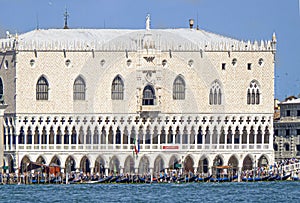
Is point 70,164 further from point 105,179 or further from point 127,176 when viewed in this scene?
point 127,176

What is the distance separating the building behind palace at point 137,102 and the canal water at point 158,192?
38.5 feet

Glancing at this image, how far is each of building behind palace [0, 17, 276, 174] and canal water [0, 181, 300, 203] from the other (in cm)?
1174

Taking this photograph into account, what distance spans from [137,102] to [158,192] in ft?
82.2

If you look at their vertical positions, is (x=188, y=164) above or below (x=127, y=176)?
above

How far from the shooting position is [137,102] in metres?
177

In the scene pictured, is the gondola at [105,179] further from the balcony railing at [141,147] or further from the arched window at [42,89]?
the arched window at [42,89]

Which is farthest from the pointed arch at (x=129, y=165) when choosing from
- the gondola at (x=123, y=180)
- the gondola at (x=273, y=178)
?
the gondola at (x=273, y=178)

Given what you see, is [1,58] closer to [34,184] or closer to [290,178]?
[34,184]

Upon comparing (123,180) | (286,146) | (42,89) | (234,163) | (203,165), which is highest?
(42,89)

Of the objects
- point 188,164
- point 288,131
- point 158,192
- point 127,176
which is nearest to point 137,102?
point 188,164

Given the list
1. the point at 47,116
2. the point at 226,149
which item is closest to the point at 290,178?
the point at 226,149

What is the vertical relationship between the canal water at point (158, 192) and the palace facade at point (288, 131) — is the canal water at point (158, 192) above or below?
below

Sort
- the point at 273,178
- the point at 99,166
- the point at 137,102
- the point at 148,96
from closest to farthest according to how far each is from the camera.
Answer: the point at 273,178
the point at 137,102
the point at 99,166
the point at 148,96

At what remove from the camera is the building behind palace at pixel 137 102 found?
175375 millimetres
